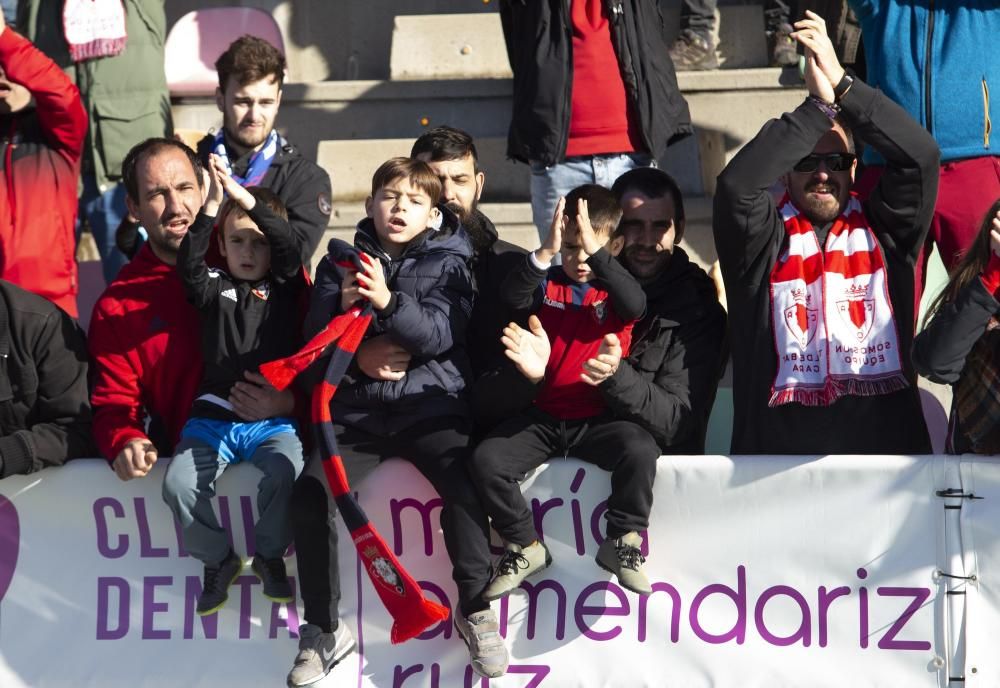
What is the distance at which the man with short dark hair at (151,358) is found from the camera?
14.8 feet

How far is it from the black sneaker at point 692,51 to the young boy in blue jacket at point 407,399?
308 centimetres

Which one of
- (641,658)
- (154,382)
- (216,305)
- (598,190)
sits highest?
(598,190)

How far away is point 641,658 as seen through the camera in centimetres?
434

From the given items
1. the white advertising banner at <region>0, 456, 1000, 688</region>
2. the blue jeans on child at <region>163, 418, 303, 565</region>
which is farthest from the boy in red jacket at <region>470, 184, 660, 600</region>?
the blue jeans on child at <region>163, 418, 303, 565</region>

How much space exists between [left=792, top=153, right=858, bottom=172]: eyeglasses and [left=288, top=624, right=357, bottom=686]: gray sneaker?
6.87 feet

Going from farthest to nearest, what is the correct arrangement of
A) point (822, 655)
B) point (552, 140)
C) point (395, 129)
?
point (395, 129)
point (552, 140)
point (822, 655)

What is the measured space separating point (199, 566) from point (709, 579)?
164 cm

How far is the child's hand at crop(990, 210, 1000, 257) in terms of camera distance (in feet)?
13.5

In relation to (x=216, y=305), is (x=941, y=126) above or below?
above

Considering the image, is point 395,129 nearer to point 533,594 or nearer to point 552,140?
point 552,140

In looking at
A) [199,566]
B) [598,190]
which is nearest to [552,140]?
[598,190]

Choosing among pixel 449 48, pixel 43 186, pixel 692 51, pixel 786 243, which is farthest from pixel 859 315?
pixel 449 48

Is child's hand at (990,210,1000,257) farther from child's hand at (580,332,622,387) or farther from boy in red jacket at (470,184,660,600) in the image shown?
child's hand at (580,332,622,387)

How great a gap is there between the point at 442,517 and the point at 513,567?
0.88ft
